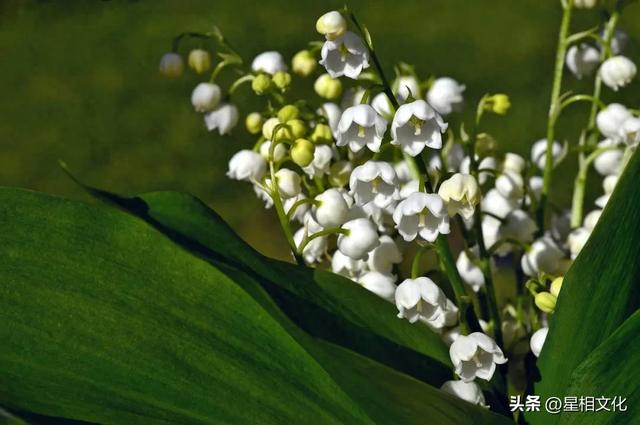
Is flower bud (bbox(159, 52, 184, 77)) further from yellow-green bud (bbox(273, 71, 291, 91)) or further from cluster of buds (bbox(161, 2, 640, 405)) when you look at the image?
yellow-green bud (bbox(273, 71, 291, 91))

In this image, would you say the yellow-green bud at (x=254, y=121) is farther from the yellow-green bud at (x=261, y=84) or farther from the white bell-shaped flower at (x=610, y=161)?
the white bell-shaped flower at (x=610, y=161)

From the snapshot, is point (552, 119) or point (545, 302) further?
point (552, 119)

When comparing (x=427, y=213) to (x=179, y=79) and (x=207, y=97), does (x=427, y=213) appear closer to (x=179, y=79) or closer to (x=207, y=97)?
(x=207, y=97)

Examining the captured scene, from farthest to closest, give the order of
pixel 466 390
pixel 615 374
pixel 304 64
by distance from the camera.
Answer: pixel 304 64 < pixel 466 390 < pixel 615 374

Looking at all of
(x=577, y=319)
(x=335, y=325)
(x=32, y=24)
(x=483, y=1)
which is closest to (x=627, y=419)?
(x=577, y=319)

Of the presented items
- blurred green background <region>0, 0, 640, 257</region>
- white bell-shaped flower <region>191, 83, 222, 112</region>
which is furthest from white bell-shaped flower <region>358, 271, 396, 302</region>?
blurred green background <region>0, 0, 640, 257</region>

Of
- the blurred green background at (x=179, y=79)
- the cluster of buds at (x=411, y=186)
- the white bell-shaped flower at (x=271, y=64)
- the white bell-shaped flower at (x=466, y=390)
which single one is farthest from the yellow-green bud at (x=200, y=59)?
the blurred green background at (x=179, y=79)

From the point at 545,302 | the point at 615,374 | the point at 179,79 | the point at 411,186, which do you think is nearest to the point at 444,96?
the point at 411,186
